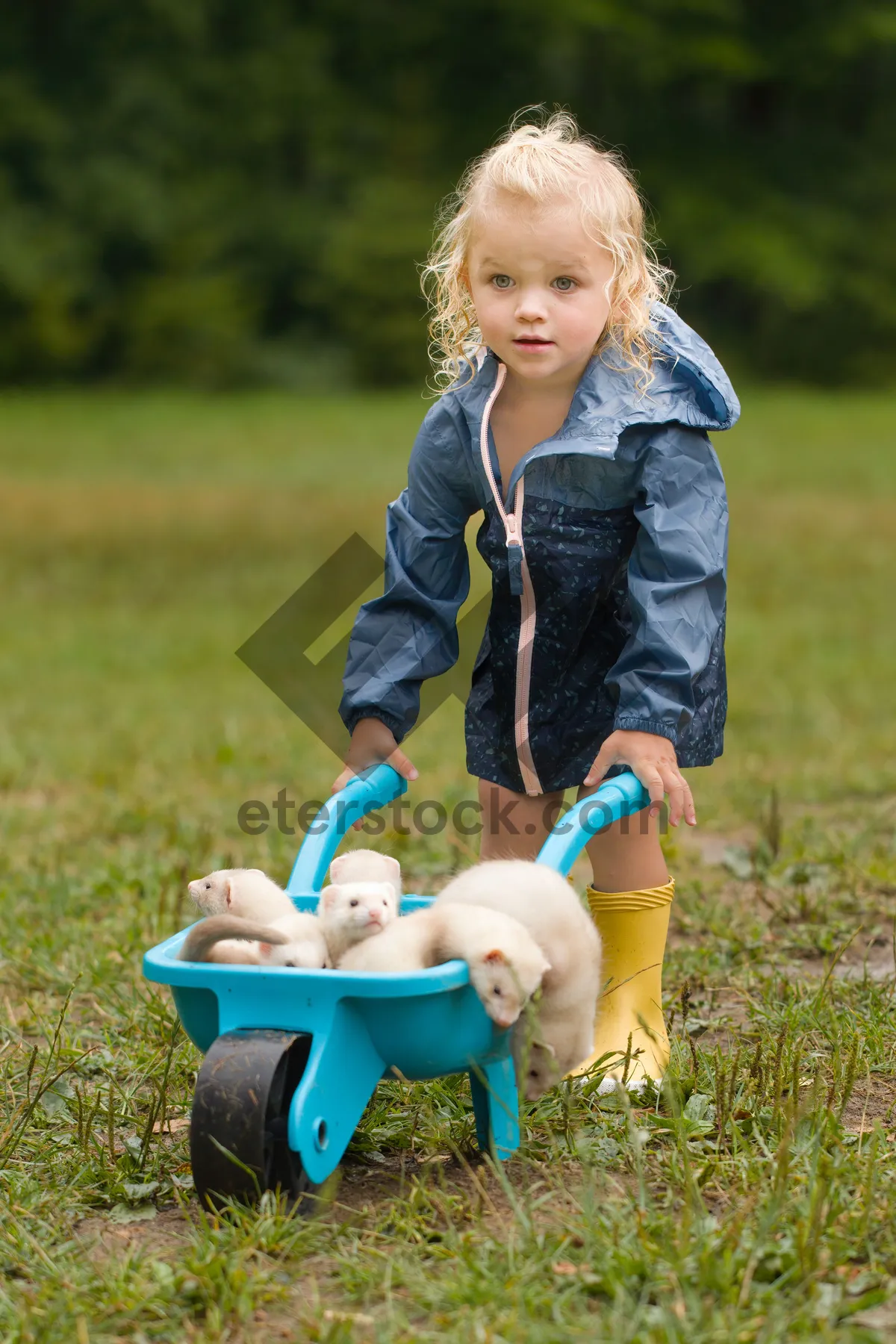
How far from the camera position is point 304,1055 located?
2180 millimetres

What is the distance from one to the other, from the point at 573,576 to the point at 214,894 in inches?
34.6

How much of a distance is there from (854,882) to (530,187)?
1943 mm

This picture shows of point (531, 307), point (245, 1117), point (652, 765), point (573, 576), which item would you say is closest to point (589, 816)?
point (652, 765)

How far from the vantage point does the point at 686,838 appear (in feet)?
14.8

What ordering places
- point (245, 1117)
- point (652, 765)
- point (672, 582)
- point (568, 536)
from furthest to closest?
point (568, 536), point (672, 582), point (652, 765), point (245, 1117)

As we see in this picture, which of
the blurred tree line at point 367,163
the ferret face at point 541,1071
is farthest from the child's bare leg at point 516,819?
the blurred tree line at point 367,163

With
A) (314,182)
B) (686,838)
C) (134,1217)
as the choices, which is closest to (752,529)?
(686,838)

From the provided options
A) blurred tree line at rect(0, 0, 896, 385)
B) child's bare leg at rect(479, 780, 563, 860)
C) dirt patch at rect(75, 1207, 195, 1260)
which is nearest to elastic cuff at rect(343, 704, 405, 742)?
child's bare leg at rect(479, 780, 563, 860)

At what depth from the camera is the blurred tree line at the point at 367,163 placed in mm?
20609

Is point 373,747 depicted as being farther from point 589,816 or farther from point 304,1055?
point 304,1055

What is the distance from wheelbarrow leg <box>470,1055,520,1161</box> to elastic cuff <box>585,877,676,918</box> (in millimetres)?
588

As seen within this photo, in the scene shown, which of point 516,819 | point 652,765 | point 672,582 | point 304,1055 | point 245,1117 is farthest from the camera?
point 516,819

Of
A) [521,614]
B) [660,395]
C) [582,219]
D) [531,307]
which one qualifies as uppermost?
[582,219]

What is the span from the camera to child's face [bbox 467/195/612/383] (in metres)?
2.61
